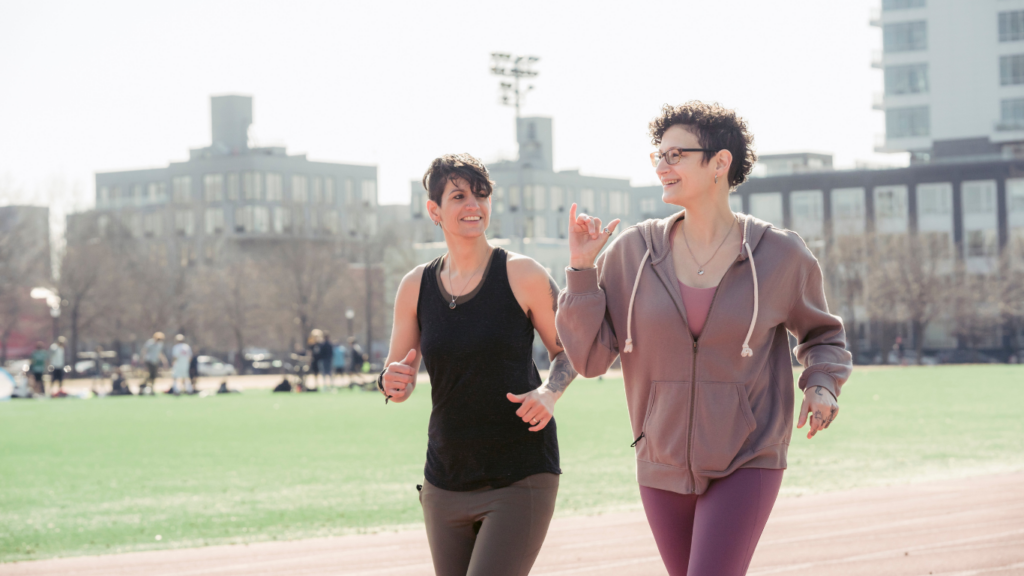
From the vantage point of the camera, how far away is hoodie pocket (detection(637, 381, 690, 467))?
3898mm

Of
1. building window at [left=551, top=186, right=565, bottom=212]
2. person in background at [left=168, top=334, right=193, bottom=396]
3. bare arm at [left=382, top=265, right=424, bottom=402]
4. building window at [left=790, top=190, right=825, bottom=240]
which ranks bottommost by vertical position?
person in background at [left=168, top=334, right=193, bottom=396]

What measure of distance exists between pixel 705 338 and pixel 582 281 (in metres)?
0.47

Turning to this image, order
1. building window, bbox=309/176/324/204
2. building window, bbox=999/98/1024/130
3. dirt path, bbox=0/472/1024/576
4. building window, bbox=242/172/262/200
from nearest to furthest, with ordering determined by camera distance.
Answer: dirt path, bbox=0/472/1024/576
building window, bbox=999/98/1024/130
building window, bbox=242/172/262/200
building window, bbox=309/176/324/204

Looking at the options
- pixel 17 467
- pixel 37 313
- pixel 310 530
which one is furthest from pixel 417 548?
pixel 37 313

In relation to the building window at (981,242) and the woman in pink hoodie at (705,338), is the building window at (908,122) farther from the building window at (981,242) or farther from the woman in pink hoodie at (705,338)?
the woman in pink hoodie at (705,338)

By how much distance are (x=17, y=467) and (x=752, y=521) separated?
43.6ft

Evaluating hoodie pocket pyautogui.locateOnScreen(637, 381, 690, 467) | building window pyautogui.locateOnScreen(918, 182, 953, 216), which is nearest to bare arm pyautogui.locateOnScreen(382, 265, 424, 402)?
hoodie pocket pyautogui.locateOnScreen(637, 381, 690, 467)

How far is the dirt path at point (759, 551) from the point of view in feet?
26.6

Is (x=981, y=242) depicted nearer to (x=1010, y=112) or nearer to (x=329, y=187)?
(x=1010, y=112)

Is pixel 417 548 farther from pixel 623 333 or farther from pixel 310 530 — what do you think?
pixel 623 333

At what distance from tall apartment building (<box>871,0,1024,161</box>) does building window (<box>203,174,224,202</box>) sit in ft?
202

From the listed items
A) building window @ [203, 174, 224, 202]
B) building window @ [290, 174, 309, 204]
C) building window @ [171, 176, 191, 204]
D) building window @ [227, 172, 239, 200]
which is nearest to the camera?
building window @ [227, 172, 239, 200]

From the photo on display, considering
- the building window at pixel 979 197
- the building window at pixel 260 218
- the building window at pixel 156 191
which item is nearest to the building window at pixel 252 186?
the building window at pixel 260 218

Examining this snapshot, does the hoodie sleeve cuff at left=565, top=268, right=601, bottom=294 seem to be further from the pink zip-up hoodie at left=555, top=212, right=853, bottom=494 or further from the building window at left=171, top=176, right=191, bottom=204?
the building window at left=171, top=176, right=191, bottom=204
